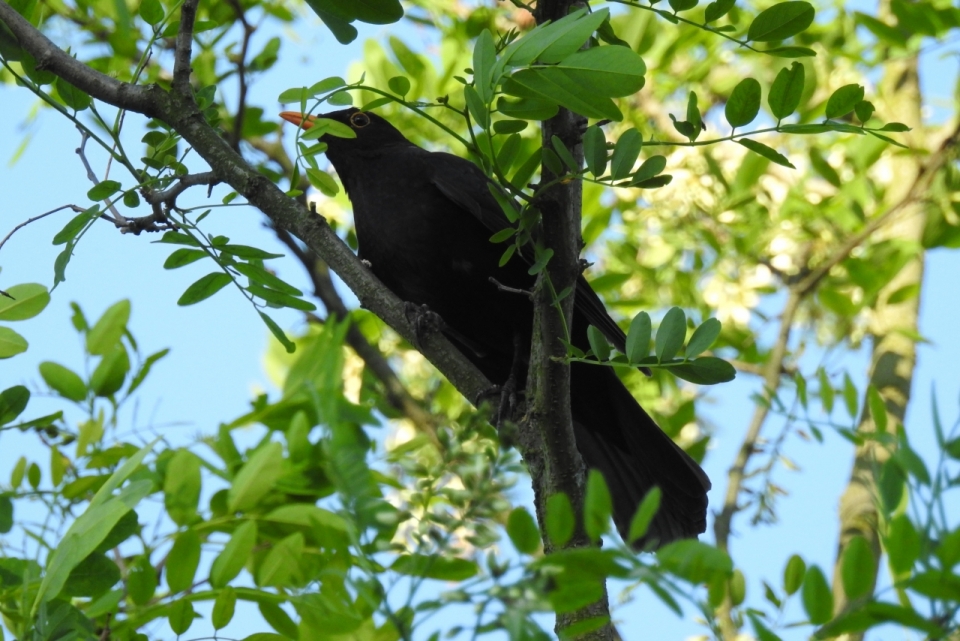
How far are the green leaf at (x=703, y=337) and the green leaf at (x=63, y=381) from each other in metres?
1.71

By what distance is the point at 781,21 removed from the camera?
7.36ft

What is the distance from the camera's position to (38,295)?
2406mm

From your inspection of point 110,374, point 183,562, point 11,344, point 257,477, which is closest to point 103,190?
point 11,344

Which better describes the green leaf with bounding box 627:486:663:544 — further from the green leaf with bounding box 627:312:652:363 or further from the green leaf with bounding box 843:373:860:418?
the green leaf with bounding box 627:312:652:363

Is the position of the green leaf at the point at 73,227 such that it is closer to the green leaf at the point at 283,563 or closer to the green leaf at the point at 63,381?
the green leaf at the point at 63,381

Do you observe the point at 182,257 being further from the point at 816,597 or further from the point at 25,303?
the point at 816,597

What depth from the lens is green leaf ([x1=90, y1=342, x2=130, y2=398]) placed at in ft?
9.59

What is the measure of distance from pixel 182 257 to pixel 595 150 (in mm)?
1248

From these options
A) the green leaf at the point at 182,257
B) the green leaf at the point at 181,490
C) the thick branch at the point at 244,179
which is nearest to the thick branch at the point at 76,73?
the thick branch at the point at 244,179

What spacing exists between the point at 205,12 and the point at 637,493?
2841 mm

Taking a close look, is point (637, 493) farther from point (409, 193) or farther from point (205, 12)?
point (205, 12)

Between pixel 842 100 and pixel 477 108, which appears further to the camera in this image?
pixel 842 100

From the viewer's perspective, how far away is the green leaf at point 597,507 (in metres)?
1.13

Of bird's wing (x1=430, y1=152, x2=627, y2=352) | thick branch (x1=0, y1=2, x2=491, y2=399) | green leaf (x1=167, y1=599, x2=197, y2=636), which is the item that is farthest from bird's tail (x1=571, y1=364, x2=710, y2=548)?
green leaf (x1=167, y1=599, x2=197, y2=636)
